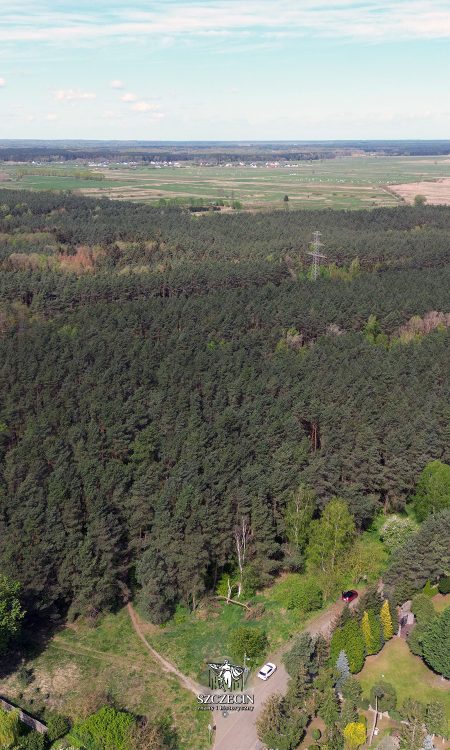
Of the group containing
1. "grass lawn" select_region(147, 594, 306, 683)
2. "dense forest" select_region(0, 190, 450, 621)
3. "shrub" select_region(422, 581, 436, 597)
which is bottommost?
"grass lawn" select_region(147, 594, 306, 683)

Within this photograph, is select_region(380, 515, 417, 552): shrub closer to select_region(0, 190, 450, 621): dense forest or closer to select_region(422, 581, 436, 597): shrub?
select_region(0, 190, 450, 621): dense forest

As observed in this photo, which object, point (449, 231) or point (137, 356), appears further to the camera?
point (449, 231)

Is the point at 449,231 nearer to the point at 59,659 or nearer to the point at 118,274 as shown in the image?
the point at 118,274

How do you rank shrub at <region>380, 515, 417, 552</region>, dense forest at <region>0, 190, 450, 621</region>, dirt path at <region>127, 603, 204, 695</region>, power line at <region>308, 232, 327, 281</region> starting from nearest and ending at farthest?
dirt path at <region>127, 603, 204, 695</region>
dense forest at <region>0, 190, 450, 621</region>
shrub at <region>380, 515, 417, 552</region>
power line at <region>308, 232, 327, 281</region>

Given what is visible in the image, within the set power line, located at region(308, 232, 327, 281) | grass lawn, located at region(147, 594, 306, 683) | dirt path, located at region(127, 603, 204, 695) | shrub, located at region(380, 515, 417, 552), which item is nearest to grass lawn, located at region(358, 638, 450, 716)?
grass lawn, located at region(147, 594, 306, 683)

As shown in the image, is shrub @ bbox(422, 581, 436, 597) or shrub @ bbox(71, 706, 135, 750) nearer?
shrub @ bbox(71, 706, 135, 750)

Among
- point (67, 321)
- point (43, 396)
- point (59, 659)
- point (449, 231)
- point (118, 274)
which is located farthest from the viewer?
point (449, 231)

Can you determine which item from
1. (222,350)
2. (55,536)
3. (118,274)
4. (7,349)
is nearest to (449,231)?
(118,274)
